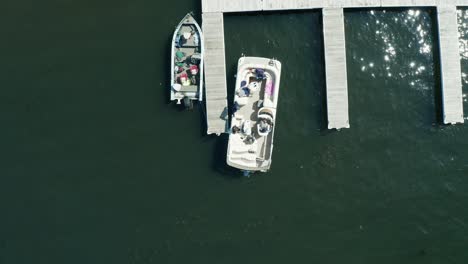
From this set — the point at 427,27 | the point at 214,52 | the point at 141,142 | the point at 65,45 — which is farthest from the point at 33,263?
the point at 427,27

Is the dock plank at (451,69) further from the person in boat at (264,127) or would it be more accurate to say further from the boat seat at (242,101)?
the boat seat at (242,101)

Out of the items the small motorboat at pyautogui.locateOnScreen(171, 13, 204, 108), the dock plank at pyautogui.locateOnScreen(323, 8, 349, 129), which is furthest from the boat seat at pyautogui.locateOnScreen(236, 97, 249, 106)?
the dock plank at pyautogui.locateOnScreen(323, 8, 349, 129)

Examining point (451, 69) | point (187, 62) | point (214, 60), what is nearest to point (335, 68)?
point (451, 69)

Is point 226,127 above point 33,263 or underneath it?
A: above

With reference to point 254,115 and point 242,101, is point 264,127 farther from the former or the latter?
point 242,101

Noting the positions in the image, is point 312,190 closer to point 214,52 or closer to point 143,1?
point 214,52

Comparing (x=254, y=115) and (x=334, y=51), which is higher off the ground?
(x=334, y=51)

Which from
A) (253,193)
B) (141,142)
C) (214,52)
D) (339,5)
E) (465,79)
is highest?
(339,5)
